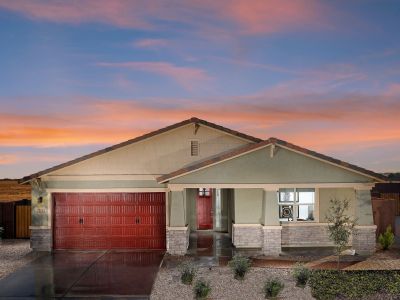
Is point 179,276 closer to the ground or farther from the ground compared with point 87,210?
closer to the ground

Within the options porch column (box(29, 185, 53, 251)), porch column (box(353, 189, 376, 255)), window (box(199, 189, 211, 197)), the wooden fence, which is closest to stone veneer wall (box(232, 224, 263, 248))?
porch column (box(353, 189, 376, 255))

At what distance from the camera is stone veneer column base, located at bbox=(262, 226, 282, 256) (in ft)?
56.6

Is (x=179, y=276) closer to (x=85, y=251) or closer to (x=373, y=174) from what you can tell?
(x=85, y=251)

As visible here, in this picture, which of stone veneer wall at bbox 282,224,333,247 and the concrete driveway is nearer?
the concrete driveway

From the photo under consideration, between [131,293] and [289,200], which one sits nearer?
[131,293]

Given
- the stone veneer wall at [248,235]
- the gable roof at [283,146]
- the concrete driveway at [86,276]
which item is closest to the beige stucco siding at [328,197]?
the gable roof at [283,146]

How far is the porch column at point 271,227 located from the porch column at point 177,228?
303 cm

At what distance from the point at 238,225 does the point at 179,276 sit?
4.57 m

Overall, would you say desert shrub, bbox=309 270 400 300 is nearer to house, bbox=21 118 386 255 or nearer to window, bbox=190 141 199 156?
house, bbox=21 118 386 255

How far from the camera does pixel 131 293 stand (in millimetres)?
12586

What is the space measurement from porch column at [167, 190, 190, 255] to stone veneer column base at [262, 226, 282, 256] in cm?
302

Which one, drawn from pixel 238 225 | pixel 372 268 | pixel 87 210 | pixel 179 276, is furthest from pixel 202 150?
pixel 372 268

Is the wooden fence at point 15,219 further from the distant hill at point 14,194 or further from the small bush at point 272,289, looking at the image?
the distant hill at point 14,194

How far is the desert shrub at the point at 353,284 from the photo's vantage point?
12500 mm
